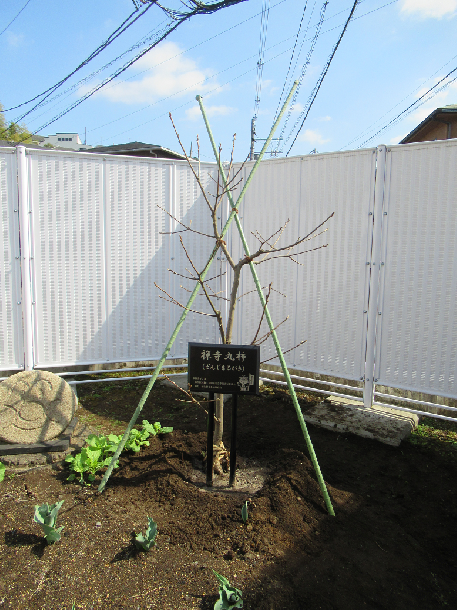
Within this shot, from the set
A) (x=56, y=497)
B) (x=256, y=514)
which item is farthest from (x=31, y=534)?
(x=256, y=514)

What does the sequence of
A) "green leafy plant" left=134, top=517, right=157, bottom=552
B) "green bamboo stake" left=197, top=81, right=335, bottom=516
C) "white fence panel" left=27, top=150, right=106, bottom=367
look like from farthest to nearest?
1. "white fence panel" left=27, top=150, right=106, bottom=367
2. "green bamboo stake" left=197, top=81, right=335, bottom=516
3. "green leafy plant" left=134, top=517, right=157, bottom=552

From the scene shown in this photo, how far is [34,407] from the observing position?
3.93 metres

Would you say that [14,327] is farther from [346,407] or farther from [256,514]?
[346,407]

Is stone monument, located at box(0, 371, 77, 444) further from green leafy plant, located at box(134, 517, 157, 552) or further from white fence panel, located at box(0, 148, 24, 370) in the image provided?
green leafy plant, located at box(134, 517, 157, 552)

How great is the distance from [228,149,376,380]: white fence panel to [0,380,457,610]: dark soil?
1.21 meters

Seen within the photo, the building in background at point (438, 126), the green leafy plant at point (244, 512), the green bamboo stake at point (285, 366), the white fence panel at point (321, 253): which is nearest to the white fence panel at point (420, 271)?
the white fence panel at point (321, 253)

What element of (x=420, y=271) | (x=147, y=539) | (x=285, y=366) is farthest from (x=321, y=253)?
(x=147, y=539)

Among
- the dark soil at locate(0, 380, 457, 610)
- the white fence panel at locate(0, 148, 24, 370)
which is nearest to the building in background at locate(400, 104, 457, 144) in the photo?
the white fence panel at locate(0, 148, 24, 370)

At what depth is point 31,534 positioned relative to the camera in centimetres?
274

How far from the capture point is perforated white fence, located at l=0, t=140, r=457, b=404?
4.37 meters

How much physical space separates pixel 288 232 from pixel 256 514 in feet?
10.4

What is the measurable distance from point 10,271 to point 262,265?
286 centimetres

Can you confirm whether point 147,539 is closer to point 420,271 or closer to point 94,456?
point 94,456

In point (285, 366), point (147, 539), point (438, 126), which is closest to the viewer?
point (147, 539)
